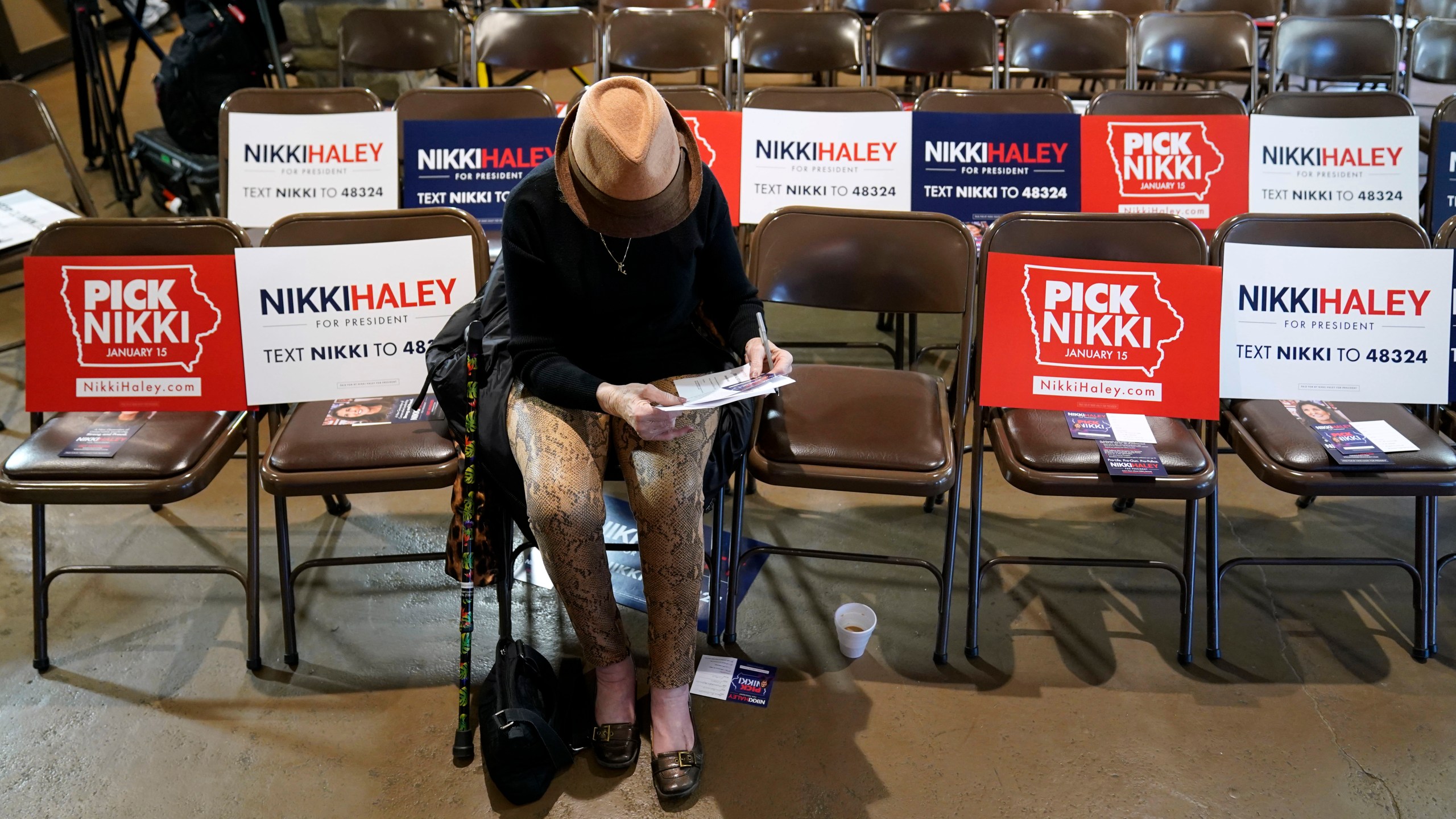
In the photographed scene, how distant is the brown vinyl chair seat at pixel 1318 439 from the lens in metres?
2.37

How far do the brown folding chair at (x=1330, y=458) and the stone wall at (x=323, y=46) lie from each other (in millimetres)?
4544

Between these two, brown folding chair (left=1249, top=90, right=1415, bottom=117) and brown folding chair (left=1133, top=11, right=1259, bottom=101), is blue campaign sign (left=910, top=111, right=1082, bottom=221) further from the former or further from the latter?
brown folding chair (left=1133, top=11, right=1259, bottom=101)

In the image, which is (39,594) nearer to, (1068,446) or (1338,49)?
(1068,446)

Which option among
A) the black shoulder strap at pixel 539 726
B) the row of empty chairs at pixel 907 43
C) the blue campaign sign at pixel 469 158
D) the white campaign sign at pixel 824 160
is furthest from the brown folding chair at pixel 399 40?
the black shoulder strap at pixel 539 726

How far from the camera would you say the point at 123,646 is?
2590 mm

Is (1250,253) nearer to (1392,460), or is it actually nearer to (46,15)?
(1392,460)

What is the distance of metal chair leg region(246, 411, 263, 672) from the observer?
2498mm

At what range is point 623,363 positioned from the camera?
89.3 inches

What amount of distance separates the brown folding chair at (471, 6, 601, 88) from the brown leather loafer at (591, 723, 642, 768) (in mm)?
3083

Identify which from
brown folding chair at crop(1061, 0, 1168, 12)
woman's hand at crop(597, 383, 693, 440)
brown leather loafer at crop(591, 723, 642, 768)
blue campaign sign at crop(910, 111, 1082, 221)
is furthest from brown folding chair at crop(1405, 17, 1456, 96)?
brown leather loafer at crop(591, 723, 642, 768)

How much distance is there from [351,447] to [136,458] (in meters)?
0.53

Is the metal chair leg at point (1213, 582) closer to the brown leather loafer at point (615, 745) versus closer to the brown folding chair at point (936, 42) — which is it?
the brown leather loafer at point (615, 745)

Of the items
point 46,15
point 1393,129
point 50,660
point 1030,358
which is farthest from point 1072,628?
point 46,15

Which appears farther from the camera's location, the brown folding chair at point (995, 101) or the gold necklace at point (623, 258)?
the brown folding chair at point (995, 101)
